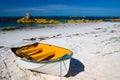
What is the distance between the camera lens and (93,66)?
27.5ft

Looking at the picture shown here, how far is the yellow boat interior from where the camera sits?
8094mm

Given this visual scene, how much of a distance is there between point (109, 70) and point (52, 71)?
3019 millimetres

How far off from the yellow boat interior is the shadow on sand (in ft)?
3.09

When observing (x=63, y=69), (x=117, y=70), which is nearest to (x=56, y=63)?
(x=63, y=69)

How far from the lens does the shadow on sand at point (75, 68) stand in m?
7.52

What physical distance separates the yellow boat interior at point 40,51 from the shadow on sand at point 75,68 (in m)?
0.94

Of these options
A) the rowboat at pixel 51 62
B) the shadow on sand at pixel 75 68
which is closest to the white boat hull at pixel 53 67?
the rowboat at pixel 51 62

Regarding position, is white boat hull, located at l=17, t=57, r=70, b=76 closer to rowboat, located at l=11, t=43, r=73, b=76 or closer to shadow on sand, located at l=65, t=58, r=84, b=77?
rowboat, located at l=11, t=43, r=73, b=76

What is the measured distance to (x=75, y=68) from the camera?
8.20m

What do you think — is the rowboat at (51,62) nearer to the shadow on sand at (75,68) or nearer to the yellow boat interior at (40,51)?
the yellow boat interior at (40,51)

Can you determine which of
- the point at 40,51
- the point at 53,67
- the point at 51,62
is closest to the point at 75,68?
the point at 53,67

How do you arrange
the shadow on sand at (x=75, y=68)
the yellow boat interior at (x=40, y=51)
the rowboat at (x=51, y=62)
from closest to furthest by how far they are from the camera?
the rowboat at (x=51, y=62)
the shadow on sand at (x=75, y=68)
the yellow boat interior at (x=40, y=51)

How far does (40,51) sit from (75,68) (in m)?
2.47

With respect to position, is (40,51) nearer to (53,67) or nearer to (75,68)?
(75,68)
